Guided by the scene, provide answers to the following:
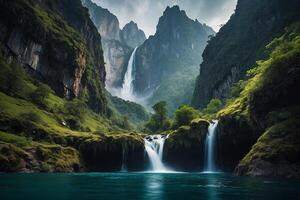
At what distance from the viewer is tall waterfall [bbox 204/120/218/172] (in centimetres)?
8275

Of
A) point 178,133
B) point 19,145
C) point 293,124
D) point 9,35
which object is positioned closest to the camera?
point 293,124

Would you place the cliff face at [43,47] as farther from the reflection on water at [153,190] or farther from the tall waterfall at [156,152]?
the reflection on water at [153,190]

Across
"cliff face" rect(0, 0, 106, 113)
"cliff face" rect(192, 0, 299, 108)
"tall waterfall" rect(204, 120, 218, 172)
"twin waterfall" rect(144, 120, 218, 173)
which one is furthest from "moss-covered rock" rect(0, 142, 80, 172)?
"cliff face" rect(192, 0, 299, 108)

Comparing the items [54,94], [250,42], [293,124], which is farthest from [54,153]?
[250,42]

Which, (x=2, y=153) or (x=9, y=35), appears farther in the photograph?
(x=9, y=35)

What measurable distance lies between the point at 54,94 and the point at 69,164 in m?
81.8

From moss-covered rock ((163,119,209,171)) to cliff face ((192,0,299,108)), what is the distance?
68.1 meters

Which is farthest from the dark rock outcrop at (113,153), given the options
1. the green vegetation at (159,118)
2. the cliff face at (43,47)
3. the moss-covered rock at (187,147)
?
the cliff face at (43,47)

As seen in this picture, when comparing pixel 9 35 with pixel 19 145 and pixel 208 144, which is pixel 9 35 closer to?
pixel 19 145

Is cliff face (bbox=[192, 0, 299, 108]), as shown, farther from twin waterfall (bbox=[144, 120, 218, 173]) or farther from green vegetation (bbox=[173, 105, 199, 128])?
twin waterfall (bbox=[144, 120, 218, 173])

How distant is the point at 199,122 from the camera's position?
287 ft

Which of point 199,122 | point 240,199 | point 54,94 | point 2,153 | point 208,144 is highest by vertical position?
point 54,94

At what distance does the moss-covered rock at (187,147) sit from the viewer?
86.4 meters

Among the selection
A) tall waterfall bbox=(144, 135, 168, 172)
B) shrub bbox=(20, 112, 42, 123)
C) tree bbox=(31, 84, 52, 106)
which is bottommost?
tall waterfall bbox=(144, 135, 168, 172)
